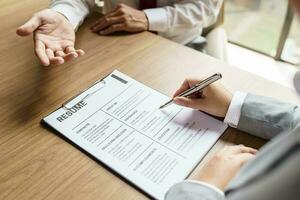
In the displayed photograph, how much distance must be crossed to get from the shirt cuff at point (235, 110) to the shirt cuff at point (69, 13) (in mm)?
513

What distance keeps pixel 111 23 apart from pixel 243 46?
1.52 m

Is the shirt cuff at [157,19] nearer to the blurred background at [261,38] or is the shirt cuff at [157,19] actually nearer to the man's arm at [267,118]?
the man's arm at [267,118]

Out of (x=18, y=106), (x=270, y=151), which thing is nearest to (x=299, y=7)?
(x=270, y=151)

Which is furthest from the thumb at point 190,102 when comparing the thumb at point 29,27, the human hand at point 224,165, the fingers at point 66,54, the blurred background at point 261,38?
the blurred background at point 261,38

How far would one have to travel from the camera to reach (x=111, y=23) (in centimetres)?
104

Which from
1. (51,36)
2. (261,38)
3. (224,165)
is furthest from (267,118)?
(261,38)

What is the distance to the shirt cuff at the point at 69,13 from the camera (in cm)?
102

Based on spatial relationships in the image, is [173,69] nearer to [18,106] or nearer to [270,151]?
[18,106]

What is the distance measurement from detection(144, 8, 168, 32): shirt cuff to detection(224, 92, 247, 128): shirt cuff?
1.43 ft

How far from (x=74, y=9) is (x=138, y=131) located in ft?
1.73

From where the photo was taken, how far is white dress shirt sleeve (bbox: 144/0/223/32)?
1125 millimetres

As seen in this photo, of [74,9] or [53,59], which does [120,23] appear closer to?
[74,9]

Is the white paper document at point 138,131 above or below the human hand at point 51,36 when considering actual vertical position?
below

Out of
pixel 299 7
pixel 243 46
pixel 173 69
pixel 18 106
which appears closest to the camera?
pixel 299 7
